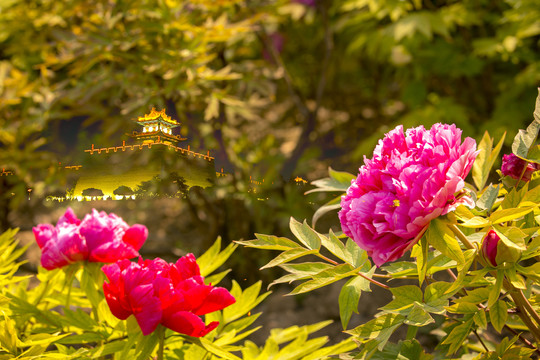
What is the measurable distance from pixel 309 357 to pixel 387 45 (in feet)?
6.12

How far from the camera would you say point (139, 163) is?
2.94 feet

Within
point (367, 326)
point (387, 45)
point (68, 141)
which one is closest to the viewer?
point (367, 326)

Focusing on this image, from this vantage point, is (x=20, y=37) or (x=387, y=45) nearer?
(x=20, y=37)

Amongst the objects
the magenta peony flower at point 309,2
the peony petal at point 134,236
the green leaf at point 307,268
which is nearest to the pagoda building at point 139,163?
the peony petal at point 134,236

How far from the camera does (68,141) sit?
1.16 m

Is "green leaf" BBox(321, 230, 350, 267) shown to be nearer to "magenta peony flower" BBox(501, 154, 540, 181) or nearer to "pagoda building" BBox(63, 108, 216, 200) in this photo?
"magenta peony flower" BBox(501, 154, 540, 181)

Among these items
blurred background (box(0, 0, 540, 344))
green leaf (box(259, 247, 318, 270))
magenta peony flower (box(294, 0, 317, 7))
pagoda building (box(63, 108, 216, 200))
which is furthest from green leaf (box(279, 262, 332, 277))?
magenta peony flower (box(294, 0, 317, 7))

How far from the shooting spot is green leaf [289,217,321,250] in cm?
60

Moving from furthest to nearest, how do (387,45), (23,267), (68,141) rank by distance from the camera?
1. (387,45)
2. (23,267)
3. (68,141)

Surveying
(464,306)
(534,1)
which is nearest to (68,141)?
(464,306)

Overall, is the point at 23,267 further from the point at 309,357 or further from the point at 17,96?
the point at 309,357

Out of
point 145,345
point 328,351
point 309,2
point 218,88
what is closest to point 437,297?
point 328,351

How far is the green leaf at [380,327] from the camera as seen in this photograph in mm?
523

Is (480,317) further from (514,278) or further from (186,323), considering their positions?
(186,323)
